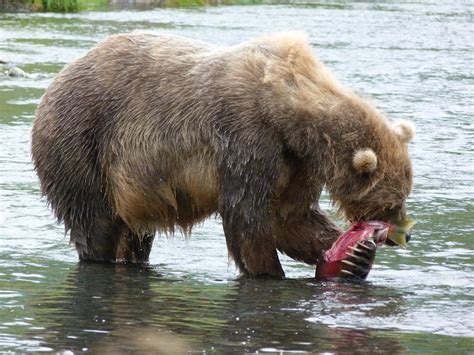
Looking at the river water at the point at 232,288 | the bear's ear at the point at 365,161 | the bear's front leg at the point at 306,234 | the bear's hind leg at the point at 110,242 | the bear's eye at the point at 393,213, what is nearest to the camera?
the river water at the point at 232,288

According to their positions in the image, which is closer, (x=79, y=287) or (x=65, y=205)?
(x=79, y=287)

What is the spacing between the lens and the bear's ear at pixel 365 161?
301 inches

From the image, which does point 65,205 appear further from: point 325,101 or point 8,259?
point 325,101

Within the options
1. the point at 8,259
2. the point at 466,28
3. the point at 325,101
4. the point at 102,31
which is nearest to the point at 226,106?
the point at 325,101

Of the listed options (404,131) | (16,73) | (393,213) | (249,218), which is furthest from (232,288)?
(16,73)

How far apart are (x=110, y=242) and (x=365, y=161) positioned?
1.96m

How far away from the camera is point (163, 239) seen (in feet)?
32.1

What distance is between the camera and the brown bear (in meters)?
7.78

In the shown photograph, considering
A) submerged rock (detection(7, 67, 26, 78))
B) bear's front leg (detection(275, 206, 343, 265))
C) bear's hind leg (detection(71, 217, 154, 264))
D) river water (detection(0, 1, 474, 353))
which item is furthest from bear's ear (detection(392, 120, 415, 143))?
submerged rock (detection(7, 67, 26, 78))

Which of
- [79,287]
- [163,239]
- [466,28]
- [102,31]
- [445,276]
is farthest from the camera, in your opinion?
[466,28]

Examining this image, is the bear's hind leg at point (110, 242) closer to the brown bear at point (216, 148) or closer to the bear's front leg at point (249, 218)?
the brown bear at point (216, 148)

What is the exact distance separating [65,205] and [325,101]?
75.1 inches

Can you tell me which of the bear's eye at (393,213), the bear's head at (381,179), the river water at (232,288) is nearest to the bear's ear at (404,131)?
the bear's head at (381,179)

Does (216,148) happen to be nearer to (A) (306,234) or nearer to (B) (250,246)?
(B) (250,246)
